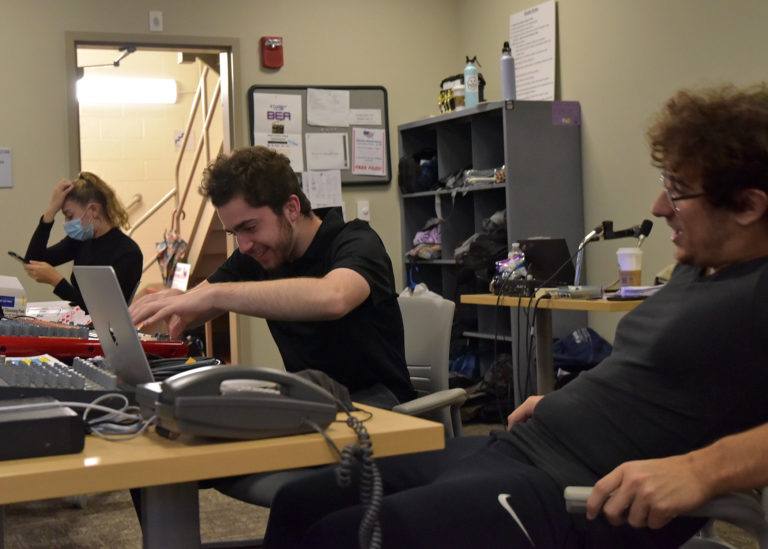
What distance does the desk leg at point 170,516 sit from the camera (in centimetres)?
112

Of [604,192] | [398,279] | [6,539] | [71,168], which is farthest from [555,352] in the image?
[71,168]

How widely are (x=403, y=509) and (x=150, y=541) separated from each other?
331 mm

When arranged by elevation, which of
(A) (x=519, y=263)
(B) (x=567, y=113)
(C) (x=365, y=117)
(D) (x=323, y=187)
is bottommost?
(A) (x=519, y=263)

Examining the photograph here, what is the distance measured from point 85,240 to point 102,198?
0.77 feet

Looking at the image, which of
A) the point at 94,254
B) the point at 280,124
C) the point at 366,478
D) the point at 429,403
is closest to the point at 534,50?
the point at 280,124

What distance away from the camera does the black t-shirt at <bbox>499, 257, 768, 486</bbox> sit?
4.06ft

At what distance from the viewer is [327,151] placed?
5.42 meters

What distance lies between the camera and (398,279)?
5.61 meters

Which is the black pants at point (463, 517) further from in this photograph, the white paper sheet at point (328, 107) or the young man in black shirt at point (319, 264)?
the white paper sheet at point (328, 107)

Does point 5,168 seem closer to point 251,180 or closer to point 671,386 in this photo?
point 251,180

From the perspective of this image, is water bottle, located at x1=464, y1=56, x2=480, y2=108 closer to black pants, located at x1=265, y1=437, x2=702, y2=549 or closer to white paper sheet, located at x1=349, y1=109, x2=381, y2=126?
white paper sheet, located at x1=349, y1=109, x2=381, y2=126

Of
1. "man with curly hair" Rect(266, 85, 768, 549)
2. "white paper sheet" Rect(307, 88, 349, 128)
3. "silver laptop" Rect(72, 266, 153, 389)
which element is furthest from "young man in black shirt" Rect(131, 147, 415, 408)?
"white paper sheet" Rect(307, 88, 349, 128)

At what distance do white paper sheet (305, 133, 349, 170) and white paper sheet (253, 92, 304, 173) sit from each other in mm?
63

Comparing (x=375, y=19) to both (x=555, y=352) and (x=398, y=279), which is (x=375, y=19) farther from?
(x=555, y=352)
